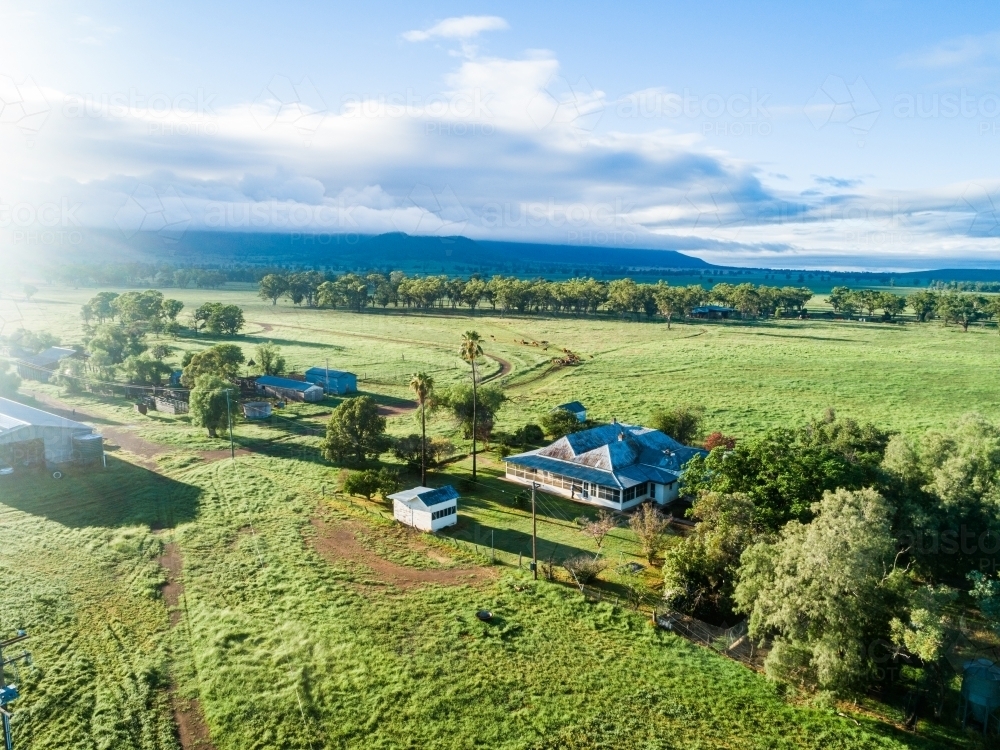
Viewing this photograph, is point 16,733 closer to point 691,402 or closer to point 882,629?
point 882,629

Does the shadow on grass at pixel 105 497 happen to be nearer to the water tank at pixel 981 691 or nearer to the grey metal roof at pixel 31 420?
the grey metal roof at pixel 31 420

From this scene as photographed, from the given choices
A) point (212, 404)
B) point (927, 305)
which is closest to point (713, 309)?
point (927, 305)

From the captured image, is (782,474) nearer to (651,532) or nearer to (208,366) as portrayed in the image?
(651,532)

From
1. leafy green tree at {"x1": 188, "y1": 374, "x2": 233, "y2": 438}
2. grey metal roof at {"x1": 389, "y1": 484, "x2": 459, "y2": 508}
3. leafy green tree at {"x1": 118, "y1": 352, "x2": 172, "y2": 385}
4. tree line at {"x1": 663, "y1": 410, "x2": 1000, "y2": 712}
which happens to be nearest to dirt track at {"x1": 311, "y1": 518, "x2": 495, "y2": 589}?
grey metal roof at {"x1": 389, "y1": 484, "x2": 459, "y2": 508}

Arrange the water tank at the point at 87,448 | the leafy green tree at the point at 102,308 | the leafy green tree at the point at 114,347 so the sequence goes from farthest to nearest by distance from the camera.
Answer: the leafy green tree at the point at 102,308 < the leafy green tree at the point at 114,347 < the water tank at the point at 87,448

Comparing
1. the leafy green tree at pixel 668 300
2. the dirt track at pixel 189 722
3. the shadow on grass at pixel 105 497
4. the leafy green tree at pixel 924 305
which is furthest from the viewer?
the leafy green tree at pixel 924 305

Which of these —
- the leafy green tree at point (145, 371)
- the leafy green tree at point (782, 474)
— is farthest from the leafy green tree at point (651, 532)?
the leafy green tree at point (145, 371)

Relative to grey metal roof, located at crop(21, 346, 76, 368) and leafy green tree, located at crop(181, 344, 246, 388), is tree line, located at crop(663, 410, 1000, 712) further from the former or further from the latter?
Answer: grey metal roof, located at crop(21, 346, 76, 368)

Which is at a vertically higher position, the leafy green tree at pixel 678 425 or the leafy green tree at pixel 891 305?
the leafy green tree at pixel 891 305
